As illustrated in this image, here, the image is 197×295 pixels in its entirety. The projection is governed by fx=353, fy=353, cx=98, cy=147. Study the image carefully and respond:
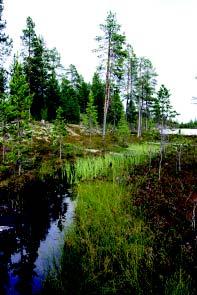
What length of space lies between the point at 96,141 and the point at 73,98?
19.9 metres

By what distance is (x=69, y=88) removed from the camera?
63781 millimetres

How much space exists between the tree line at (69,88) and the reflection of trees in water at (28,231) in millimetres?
7371

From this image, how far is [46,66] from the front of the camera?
180ft

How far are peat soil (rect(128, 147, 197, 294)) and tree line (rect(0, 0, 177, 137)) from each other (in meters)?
13.1

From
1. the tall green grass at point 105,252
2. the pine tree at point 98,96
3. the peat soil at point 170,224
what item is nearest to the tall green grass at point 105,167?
the peat soil at point 170,224

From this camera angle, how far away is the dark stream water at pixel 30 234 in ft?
31.1

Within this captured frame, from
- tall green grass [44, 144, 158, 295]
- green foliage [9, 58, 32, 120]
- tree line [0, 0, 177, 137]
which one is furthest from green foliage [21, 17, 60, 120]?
tall green grass [44, 144, 158, 295]

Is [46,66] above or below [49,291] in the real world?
above

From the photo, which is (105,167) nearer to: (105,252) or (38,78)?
(105,252)

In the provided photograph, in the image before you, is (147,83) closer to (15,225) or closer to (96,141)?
(96,141)

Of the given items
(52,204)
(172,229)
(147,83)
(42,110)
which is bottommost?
(52,204)

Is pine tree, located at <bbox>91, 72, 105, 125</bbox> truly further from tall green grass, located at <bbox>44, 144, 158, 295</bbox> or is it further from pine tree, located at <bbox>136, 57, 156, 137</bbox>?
tall green grass, located at <bbox>44, 144, 158, 295</bbox>

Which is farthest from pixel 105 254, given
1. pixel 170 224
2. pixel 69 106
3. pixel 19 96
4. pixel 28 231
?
pixel 69 106

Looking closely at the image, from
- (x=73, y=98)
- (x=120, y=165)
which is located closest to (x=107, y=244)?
(x=120, y=165)
